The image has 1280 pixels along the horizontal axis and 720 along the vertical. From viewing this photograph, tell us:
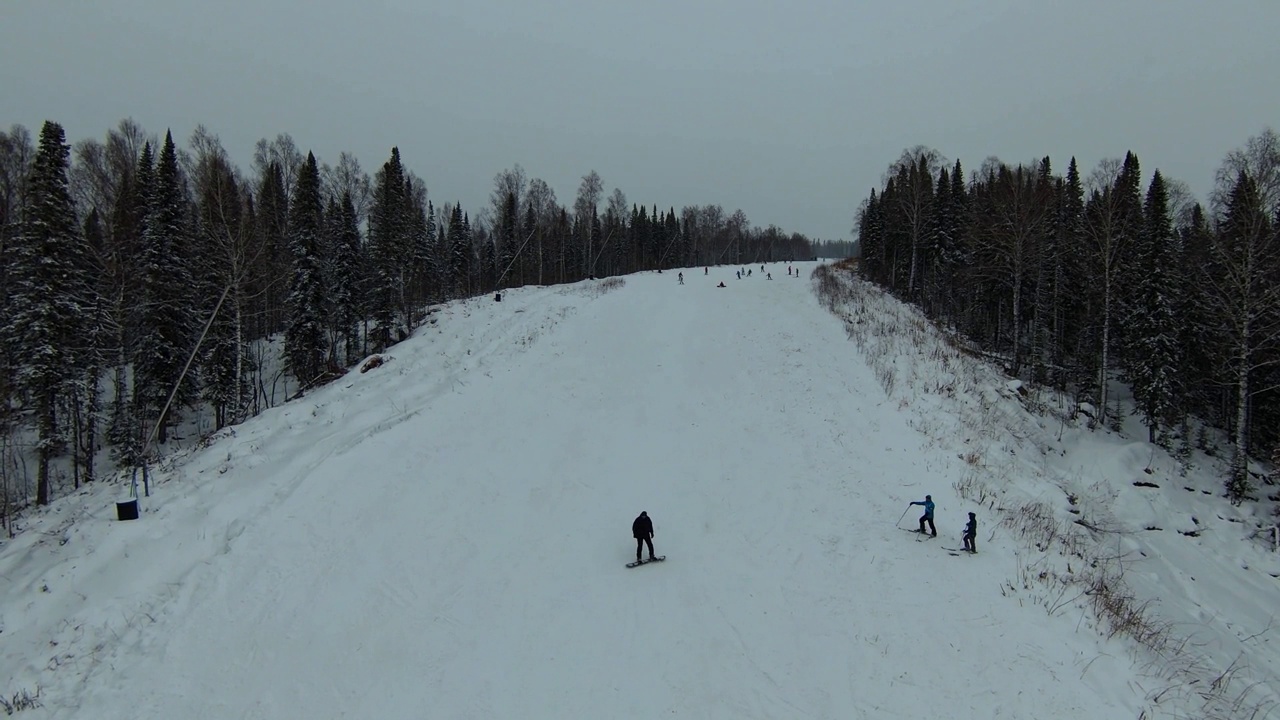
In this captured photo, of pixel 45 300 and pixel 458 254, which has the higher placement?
pixel 458 254

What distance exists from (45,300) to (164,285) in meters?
5.43

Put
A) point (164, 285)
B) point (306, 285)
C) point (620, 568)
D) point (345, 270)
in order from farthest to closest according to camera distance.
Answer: point (345, 270) → point (306, 285) → point (164, 285) → point (620, 568)

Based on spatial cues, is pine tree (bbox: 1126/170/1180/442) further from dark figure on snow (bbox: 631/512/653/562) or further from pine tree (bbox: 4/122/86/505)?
pine tree (bbox: 4/122/86/505)

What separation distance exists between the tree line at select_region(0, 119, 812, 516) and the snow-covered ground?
652 cm

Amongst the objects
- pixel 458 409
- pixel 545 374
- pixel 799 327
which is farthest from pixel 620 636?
pixel 799 327

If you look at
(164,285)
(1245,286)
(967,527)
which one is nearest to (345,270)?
(164,285)

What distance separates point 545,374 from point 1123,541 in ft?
71.8

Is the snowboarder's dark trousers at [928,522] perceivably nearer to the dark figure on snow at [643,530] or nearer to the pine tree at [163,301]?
the dark figure on snow at [643,530]

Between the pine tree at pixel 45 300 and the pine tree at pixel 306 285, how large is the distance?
1114 centimetres

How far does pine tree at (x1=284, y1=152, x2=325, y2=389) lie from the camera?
3497 cm

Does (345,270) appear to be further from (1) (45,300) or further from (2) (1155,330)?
(2) (1155,330)

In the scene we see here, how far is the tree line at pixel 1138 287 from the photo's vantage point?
23.3 metres

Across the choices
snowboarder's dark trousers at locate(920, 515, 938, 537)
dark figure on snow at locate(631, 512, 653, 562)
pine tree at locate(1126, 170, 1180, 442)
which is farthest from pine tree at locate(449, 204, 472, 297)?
pine tree at locate(1126, 170, 1180, 442)

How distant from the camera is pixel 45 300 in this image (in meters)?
23.4
